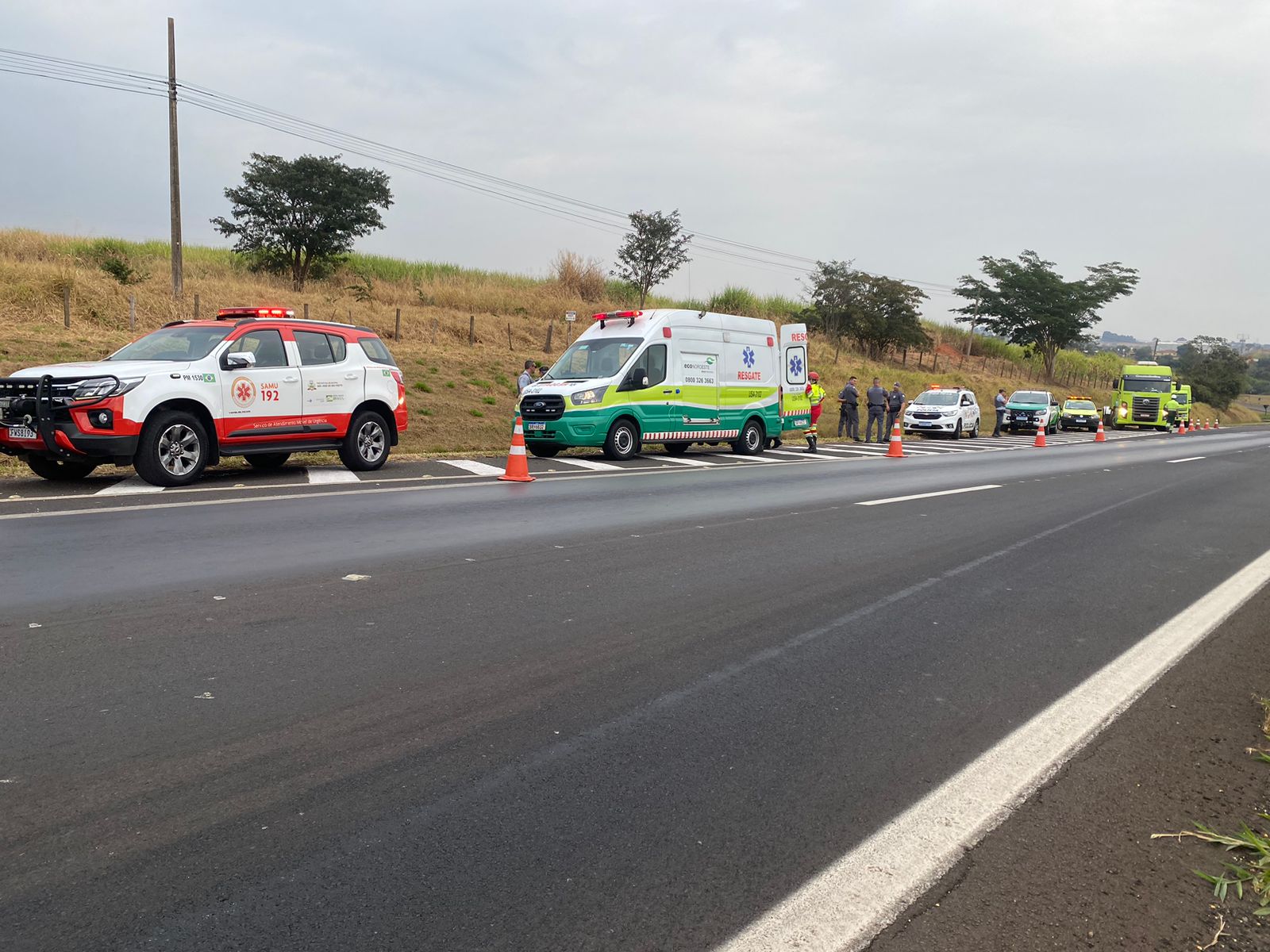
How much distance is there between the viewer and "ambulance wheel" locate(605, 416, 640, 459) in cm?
1800

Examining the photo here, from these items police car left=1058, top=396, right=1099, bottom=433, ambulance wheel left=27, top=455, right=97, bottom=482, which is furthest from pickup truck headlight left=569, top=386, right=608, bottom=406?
police car left=1058, top=396, right=1099, bottom=433

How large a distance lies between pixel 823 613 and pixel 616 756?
2742 mm

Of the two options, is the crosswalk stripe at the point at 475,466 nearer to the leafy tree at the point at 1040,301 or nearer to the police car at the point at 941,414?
the police car at the point at 941,414

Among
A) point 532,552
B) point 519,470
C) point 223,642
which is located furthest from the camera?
point 519,470

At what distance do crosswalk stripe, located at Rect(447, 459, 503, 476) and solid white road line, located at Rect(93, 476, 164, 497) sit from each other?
425 centimetres

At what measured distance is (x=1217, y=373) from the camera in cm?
9862

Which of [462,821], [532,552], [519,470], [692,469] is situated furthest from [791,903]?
[692,469]

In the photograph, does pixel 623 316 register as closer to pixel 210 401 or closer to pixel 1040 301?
pixel 210 401

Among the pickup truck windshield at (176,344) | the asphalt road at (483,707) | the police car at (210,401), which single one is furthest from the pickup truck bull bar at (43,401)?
the asphalt road at (483,707)

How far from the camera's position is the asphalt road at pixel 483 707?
2701 millimetres

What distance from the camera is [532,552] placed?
7.74 m

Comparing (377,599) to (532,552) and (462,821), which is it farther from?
(462,821)

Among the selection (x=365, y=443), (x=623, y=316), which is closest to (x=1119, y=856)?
(x=365, y=443)

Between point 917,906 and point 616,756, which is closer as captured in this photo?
point 917,906
